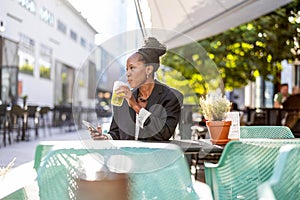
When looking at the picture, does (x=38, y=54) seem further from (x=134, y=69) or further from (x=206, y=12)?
(x=134, y=69)

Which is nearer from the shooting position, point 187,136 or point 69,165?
point 69,165

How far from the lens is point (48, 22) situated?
14828 millimetres

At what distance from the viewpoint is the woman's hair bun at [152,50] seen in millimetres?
1989

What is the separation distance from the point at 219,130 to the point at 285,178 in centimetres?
75

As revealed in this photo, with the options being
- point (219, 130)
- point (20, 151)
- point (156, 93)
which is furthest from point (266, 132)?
point (20, 151)

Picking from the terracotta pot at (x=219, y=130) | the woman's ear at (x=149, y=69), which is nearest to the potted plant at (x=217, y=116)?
the terracotta pot at (x=219, y=130)

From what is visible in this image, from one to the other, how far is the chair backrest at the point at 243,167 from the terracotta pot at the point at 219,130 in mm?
416

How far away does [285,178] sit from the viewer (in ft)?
5.08

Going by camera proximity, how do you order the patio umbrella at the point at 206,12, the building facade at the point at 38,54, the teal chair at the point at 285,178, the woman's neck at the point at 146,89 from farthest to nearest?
the building facade at the point at 38,54, the patio umbrella at the point at 206,12, the woman's neck at the point at 146,89, the teal chair at the point at 285,178

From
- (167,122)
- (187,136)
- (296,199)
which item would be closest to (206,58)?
(167,122)

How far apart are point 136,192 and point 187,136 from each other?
886 millimetres

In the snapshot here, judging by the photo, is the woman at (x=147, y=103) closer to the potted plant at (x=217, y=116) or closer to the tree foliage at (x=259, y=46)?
the potted plant at (x=217, y=116)

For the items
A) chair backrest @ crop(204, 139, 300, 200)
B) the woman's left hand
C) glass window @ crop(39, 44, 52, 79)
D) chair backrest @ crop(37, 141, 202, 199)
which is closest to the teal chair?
chair backrest @ crop(204, 139, 300, 200)

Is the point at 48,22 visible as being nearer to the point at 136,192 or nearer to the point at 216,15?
the point at 216,15
